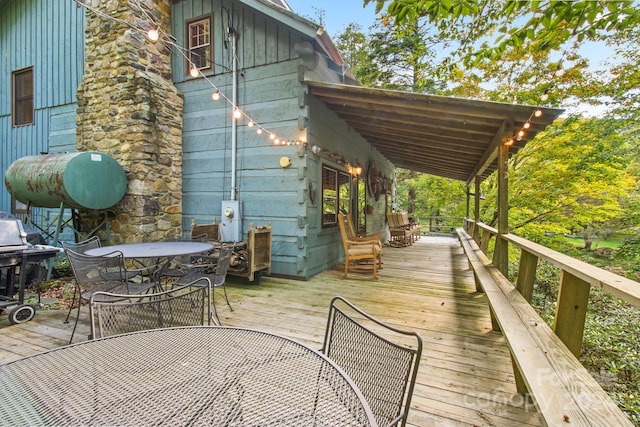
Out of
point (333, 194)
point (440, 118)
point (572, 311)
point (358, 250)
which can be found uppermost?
point (440, 118)

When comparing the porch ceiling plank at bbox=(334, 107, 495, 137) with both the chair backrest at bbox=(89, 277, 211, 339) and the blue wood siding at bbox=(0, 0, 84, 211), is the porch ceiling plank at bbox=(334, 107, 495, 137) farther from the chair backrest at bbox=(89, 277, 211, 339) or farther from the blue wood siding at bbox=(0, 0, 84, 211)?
the blue wood siding at bbox=(0, 0, 84, 211)

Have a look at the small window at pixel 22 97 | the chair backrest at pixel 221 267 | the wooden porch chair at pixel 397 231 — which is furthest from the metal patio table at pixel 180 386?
the small window at pixel 22 97

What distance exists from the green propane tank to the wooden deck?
195 cm

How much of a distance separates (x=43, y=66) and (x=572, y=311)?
10.1 metres

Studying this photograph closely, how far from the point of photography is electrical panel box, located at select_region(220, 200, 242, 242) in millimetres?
5195

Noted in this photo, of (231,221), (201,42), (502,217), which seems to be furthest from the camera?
(201,42)

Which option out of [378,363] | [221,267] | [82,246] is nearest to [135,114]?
[82,246]

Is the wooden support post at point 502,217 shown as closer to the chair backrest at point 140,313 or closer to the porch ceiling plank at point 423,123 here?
the porch ceiling plank at point 423,123

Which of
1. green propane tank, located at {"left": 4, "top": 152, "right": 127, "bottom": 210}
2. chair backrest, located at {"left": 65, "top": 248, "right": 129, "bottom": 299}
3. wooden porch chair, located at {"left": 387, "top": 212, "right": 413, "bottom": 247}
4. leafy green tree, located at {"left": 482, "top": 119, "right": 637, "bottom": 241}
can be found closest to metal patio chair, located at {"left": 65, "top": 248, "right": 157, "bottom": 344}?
chair backrest, located at {"left": 65, "top": 248, "right": 129, "bottom": 299}

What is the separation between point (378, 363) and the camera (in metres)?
1.18

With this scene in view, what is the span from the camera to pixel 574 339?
5.39ft

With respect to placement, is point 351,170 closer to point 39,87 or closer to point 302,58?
point 302,58

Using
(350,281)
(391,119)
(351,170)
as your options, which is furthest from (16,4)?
(350,281)

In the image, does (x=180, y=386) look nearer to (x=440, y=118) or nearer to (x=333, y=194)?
(x=440, y=118)
